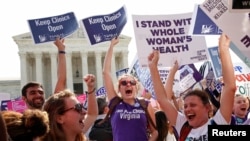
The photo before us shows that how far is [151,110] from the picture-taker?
5.06m

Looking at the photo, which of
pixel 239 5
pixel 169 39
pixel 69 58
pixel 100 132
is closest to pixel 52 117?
pixel 239 5

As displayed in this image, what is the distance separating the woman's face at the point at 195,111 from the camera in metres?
3.83

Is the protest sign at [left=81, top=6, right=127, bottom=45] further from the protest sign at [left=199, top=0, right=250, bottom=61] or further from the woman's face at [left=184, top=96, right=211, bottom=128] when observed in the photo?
the woman's face at [left=184, top=96, right=211, bottom=128]

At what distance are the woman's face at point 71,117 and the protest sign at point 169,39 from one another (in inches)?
129

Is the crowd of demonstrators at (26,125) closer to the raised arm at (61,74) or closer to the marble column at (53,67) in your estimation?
the raised arm at (61,74)

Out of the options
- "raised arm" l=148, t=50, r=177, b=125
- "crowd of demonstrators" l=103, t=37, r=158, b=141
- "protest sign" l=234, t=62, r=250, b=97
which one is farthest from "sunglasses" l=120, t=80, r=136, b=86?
"protest sign" l=234, t=62, r=250, b=97

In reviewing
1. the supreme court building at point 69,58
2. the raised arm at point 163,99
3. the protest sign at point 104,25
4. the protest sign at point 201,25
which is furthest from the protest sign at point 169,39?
the supreme court building at point 69,58

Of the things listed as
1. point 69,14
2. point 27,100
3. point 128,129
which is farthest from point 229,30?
point 69,14

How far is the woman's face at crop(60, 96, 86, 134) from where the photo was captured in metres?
3.50

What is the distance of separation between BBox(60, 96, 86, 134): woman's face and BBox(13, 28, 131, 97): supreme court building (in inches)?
2262

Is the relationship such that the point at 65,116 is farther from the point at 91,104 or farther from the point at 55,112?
the point at 91,104

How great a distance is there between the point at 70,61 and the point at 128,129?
58700 millimetres

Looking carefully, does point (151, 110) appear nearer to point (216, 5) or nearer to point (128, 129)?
point (128, 129)

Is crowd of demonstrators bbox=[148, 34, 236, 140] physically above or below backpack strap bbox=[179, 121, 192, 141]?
above
